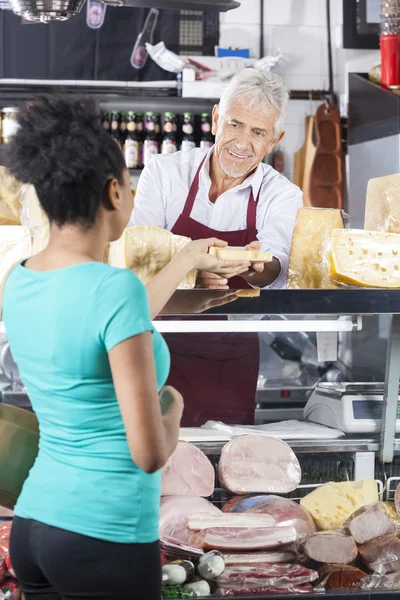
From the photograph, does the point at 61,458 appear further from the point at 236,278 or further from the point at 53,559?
the point at 236,278

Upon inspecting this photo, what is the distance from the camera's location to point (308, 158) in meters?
5.34

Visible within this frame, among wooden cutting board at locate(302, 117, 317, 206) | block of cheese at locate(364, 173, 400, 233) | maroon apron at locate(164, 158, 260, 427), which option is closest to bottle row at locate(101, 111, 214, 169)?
wooden cutting board at locate(302, 117, 317, 206)

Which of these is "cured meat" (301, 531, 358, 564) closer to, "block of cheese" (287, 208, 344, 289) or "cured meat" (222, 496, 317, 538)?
"cured meat" (222, 496, 317, 538)

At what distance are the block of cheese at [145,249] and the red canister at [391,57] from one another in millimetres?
3142

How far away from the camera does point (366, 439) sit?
6.96ft

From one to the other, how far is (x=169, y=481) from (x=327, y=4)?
14.6ft

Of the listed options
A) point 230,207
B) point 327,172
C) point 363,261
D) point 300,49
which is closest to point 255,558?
point 363,261

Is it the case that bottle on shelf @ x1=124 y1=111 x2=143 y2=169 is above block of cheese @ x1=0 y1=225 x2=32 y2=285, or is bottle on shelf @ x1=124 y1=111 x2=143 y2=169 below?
above

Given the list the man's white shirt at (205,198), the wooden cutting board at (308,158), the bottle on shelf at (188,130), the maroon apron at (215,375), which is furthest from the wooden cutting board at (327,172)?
the maroon apron at (215,375)

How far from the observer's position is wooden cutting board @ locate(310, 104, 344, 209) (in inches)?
207

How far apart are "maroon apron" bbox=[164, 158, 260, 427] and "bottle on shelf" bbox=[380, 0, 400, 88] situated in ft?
8.82

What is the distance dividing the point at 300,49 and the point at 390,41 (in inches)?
45.6

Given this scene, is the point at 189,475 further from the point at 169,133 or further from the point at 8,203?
the point at 169,133

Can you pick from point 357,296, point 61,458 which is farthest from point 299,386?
point 61,458
